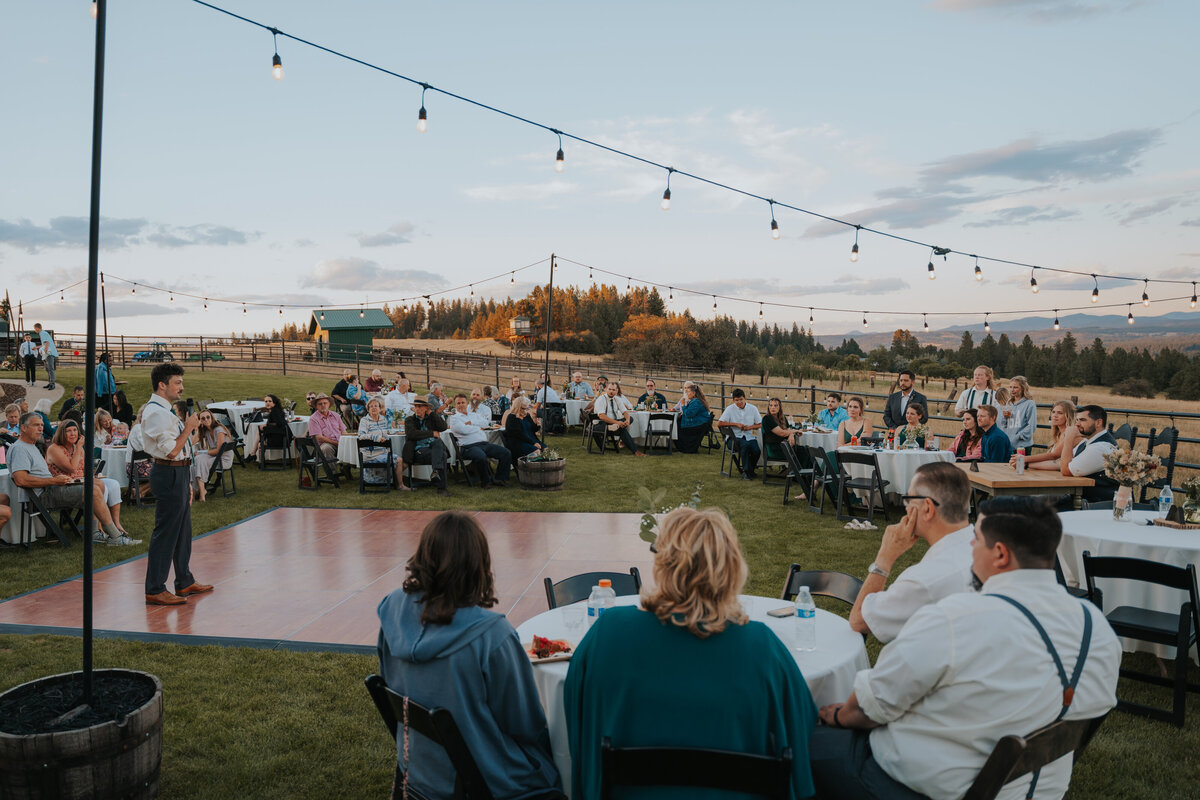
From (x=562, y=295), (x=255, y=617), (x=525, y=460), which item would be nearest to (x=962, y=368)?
(x=525, y=460)

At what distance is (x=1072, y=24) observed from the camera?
8.40 m

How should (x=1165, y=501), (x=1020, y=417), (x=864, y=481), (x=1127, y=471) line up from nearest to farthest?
1. (x=1127, y=471)
2. (x=1165, y=501)
3. (x=864, y=481)
4. (x=1020, y=417)

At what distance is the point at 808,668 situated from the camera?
2.39 metres

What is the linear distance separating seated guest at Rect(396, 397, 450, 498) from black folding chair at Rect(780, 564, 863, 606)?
6.73 m

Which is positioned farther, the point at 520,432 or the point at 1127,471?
the point at 520,432

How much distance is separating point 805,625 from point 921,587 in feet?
1.38

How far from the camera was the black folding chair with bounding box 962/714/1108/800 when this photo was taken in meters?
1.77

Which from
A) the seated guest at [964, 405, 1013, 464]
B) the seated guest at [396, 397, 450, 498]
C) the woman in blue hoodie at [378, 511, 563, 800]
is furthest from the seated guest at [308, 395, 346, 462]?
the woman in blue hoodie at [378, 511, 563, 800]

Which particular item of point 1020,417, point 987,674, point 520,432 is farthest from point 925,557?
point 520,432

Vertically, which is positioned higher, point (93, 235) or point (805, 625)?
point (93, 235)

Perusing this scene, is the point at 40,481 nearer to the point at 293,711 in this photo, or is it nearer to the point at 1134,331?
the point at 293,711

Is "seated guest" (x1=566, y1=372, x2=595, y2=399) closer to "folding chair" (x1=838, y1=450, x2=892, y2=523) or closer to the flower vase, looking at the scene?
"folding chair" (x1=838, y1=450, x2=892, y2=523)

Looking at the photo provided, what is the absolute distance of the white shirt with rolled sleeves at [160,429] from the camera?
5.02 m

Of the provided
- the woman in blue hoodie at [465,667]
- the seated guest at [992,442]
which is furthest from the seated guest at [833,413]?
the woman in blue hoodie at [465,667]
